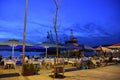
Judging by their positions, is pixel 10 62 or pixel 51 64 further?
pixel 51 64

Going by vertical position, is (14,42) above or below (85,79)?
above

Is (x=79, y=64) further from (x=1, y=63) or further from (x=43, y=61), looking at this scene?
(x=1, y=63)

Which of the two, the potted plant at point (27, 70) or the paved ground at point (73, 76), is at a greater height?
the potted plant at point (27, 70)

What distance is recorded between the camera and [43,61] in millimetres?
17109

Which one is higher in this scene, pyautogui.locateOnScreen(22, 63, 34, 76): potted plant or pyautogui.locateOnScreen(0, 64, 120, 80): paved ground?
pyautogui.locateOnScreen(22, 63, 34, 76): potted plant

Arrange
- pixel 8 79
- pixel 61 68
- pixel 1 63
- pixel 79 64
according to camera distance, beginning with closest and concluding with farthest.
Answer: pixel 8 79 → pixel 61 68 → pixel 79 64 → pixel 1 63

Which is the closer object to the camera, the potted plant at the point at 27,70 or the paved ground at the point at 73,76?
the paved ground at the point at 73,76

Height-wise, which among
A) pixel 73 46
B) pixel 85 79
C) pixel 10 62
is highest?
pixel 73 46

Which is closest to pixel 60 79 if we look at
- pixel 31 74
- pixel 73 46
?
pixel 31 74

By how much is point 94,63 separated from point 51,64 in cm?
343

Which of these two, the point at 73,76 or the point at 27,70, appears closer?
the point at 73,76

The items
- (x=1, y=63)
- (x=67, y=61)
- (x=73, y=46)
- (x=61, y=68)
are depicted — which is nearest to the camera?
(x=61, y=68)

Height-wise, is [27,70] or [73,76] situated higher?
[27,70]

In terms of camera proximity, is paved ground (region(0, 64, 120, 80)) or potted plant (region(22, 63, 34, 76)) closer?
paved ground (region(0, 64, 120, 80))
